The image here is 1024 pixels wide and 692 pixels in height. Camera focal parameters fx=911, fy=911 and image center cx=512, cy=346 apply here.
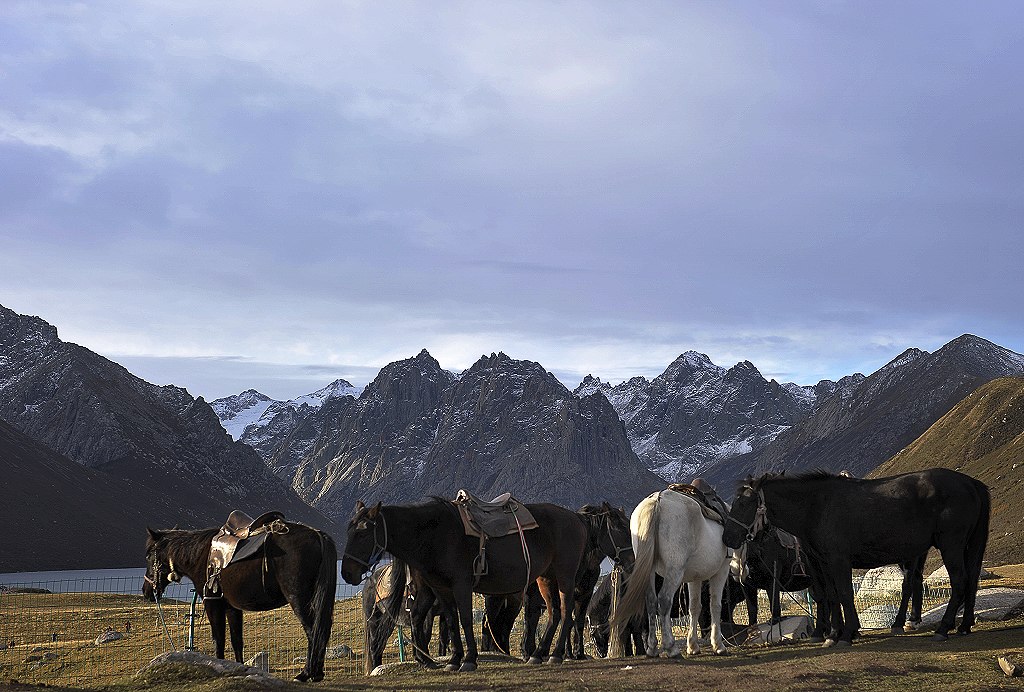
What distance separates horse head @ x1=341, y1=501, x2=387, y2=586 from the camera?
14.4 m

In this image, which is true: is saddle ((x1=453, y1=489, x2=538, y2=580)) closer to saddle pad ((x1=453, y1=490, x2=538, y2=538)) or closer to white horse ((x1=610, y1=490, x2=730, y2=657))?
saddle pad ((x1=453, y1=490, x2=538, y2=538))

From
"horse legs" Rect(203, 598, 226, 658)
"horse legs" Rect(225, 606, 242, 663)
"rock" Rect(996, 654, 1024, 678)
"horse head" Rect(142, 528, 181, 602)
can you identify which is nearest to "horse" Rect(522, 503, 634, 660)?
"horse legs" Rect(225, 606, 242, 663)

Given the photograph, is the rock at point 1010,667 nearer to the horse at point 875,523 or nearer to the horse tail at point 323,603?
the horse at point 875,523

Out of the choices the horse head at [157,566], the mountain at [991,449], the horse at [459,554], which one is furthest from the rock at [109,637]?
the mountain at [991,449]

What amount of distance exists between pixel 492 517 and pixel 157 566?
6374 mm

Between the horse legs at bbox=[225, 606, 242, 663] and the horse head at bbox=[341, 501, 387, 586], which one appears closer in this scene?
the horse head at bbox=[341, 501, 387, 586]

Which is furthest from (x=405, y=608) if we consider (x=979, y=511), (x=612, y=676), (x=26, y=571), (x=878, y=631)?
(x=26, y=571)

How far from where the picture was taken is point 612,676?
45.5 feet

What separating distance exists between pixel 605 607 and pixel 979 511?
29.3 ft

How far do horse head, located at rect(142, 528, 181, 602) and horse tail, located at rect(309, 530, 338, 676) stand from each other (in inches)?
148

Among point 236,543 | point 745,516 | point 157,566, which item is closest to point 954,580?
point 745,516

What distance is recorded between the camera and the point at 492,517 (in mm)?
16062

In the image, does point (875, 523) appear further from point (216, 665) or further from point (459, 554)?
point (216, 665)

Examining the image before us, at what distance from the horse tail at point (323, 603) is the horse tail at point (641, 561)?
5.35 meters
